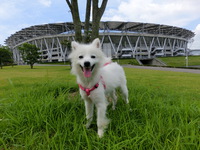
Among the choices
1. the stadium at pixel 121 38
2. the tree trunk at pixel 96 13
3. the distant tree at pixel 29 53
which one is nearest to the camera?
the tree trunk at pixel 96 13

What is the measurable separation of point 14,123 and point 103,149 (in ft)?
5.07

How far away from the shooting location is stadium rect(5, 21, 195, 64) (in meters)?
51.0

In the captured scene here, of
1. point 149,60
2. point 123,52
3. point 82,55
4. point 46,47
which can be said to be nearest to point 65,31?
point 46,47

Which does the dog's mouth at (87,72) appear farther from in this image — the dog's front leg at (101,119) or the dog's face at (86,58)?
the dog's front leg at (101,119)

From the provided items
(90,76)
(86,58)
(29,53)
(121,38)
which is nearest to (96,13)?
(86,58)

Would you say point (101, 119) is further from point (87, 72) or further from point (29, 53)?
point (29, 53)

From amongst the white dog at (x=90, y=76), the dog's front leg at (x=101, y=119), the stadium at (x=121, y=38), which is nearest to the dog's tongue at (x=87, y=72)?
the white dog at (x=90, y=76)

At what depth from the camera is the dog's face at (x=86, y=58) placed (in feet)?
7.05

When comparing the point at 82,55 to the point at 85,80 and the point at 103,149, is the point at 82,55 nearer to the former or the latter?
the point at 85,80

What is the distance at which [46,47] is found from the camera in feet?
194

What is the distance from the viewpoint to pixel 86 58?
2164 mm

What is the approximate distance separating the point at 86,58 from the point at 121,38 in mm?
53322

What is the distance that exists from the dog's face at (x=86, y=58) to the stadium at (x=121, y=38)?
162 feet

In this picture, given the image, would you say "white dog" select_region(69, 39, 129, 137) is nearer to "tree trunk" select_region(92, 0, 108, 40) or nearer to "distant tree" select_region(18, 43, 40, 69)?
"tree trunk" select_region(92, 0, 108, 40)
